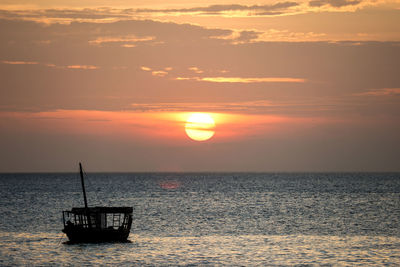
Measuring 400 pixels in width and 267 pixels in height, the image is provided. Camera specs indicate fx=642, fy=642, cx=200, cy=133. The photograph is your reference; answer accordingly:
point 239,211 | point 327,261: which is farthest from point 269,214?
point 327,261

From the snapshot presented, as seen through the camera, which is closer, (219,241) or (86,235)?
(86,235)

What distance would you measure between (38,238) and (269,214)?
1577 inches

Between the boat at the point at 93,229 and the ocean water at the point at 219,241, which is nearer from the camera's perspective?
the ocean water at the point at 219,241

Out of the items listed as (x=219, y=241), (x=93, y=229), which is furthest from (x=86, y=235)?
(x=219, y=241)

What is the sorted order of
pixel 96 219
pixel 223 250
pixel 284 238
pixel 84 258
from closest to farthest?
1. pixel 84 258
2. pixel 223 250
3. pixel 96 219
4. pixel 284 238

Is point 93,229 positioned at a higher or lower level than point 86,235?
higher

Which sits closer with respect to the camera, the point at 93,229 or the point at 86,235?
the point at 86,235

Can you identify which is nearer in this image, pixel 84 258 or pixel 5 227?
pixel 84 258

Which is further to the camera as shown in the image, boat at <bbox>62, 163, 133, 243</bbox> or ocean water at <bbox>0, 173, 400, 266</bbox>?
boat at <bbox>62, 163, 133, 243</bbox>

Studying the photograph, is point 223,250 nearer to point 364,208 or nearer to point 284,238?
point 284,238

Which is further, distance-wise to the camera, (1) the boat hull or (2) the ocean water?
(1) the boat hull

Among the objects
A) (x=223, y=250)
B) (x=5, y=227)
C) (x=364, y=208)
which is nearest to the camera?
(x=223, y=250)

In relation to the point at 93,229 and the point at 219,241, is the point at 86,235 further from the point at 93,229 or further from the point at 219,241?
the point at 219,241

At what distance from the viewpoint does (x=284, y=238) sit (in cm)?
6106
